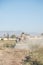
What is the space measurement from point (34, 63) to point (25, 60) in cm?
143

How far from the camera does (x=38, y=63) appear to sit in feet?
62.6

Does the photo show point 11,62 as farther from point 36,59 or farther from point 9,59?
point 36,59

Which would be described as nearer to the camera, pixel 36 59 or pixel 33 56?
pixel 36 59

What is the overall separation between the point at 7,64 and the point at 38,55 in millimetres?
3651

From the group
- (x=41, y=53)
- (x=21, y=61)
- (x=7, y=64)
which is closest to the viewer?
(x=7, y=64)

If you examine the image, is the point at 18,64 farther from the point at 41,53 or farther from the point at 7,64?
the point at 41,53

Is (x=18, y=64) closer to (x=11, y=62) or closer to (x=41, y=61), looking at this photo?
(x=11, y=62)

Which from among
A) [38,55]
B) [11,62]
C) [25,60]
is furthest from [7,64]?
[38,55]

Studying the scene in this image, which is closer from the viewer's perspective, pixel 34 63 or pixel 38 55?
pixel 34 63

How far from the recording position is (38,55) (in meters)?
20.9

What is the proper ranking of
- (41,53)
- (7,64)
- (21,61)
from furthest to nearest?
(41,53)
(21,61)
(7,64)

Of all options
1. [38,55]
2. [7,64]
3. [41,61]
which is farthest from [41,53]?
[7,64]

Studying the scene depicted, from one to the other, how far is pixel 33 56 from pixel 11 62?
2.67 m

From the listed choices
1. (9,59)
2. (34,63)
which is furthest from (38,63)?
(9,59)
